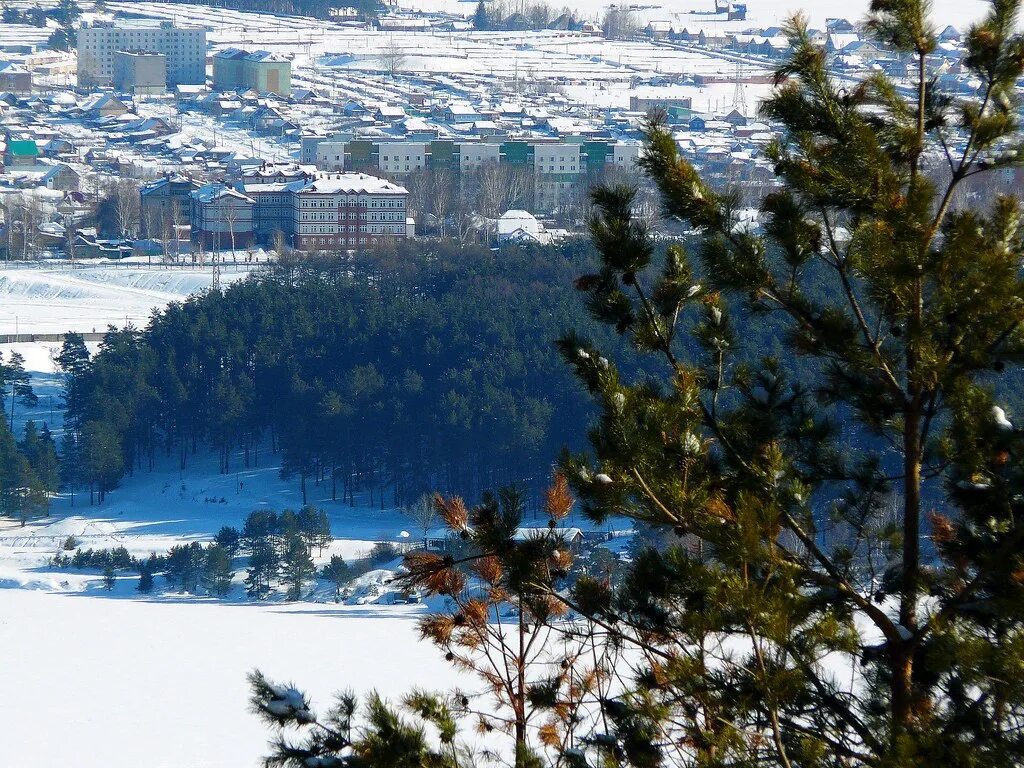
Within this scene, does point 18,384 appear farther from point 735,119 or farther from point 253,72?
point 253,72

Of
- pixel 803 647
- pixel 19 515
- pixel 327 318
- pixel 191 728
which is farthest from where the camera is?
pixel 327 318

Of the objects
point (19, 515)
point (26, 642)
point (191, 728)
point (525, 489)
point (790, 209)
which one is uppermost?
point (790, 209)

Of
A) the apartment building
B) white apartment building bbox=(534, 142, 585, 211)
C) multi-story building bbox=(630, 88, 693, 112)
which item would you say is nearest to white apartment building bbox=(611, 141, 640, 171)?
white apartment building bbox=(534, 142, 585, 211)

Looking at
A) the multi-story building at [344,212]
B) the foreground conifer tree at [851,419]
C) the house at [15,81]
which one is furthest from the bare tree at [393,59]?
the foreground conifer tree at [851,419]

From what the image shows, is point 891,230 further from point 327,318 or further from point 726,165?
point 726,165

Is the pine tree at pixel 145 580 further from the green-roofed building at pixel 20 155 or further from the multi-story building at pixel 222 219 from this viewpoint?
the green-roofed building at pixel 20 155

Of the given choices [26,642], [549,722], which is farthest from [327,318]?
[549,722]
